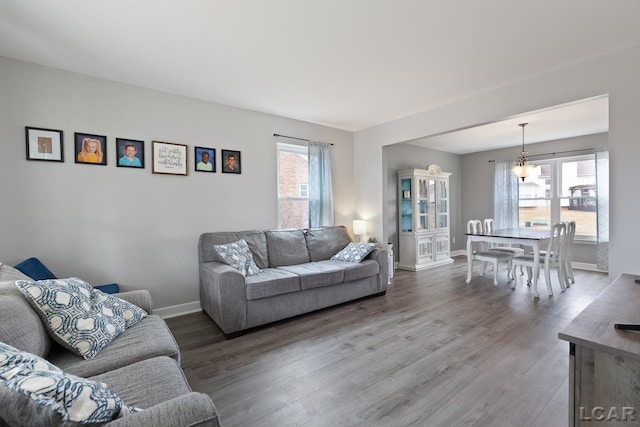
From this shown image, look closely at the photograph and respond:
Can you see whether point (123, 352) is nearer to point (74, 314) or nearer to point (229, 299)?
point (74, 314)

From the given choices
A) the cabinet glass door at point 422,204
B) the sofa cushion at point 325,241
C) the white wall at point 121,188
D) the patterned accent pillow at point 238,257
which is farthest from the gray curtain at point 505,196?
the patterned accent pillow at point 238,257

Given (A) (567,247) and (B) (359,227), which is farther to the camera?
(B) (359,227)

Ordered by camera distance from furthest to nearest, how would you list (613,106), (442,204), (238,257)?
1. (442,204)
2. (238,257)
3. (613,106)

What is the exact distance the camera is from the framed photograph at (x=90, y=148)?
2.82m

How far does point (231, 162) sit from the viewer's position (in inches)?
147

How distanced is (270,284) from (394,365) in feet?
4.39

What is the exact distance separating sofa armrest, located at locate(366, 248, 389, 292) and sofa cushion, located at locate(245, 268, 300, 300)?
128 centimetres

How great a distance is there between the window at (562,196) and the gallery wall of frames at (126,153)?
17.9 ft

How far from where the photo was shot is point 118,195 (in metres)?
3.02

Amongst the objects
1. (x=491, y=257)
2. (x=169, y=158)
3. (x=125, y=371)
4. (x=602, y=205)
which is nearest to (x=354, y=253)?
(x=491, y=257)

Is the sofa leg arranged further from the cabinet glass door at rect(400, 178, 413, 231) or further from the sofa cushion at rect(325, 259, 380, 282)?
the cabinet glass door at rect(400, 178, 413, 231)

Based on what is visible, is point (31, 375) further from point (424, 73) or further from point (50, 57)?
point (424, 73)

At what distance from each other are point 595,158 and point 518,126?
1.81 metres

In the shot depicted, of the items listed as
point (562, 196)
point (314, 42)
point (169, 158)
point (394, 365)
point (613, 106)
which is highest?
point (314, 42)
